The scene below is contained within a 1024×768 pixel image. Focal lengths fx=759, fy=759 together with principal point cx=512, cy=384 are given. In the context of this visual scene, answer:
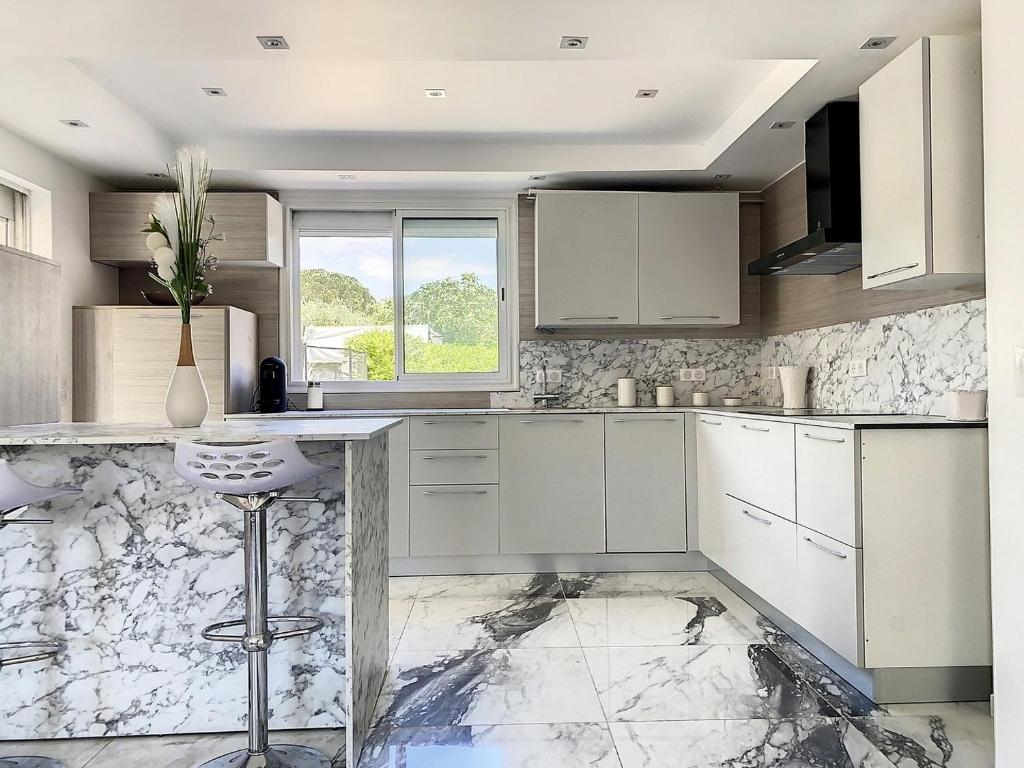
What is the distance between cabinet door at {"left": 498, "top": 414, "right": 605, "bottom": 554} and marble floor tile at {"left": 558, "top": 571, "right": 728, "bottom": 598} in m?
0.18

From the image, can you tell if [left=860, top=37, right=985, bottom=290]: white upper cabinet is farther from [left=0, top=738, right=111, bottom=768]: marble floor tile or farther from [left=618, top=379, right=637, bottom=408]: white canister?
[left=0, top=738, right=111, bottom=768]: marble floor tile

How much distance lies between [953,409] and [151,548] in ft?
8.95

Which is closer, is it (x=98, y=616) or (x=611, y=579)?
(x=98, y=616)

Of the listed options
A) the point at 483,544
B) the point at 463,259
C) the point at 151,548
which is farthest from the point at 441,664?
the point at 463,259

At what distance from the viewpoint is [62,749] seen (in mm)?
2264

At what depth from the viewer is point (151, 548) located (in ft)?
7.70

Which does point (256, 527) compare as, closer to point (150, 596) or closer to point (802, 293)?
Result: point (150, 596)

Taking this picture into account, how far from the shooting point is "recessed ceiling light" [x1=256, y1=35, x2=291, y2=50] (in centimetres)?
266

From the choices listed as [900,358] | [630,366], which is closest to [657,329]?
[630,366]

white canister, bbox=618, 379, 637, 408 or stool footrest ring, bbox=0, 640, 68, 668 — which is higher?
white canister, bbox=618, 379, 637, 408

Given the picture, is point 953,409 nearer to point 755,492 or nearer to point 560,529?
point 755,492

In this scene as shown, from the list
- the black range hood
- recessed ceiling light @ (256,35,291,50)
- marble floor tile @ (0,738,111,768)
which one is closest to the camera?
marble floor tile @ (0,738,111,768)

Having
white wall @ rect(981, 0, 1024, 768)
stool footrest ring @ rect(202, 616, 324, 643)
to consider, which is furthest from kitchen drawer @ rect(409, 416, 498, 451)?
white wall @ rect(981, 0, 1024, 768)

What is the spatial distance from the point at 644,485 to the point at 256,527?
105 inches
